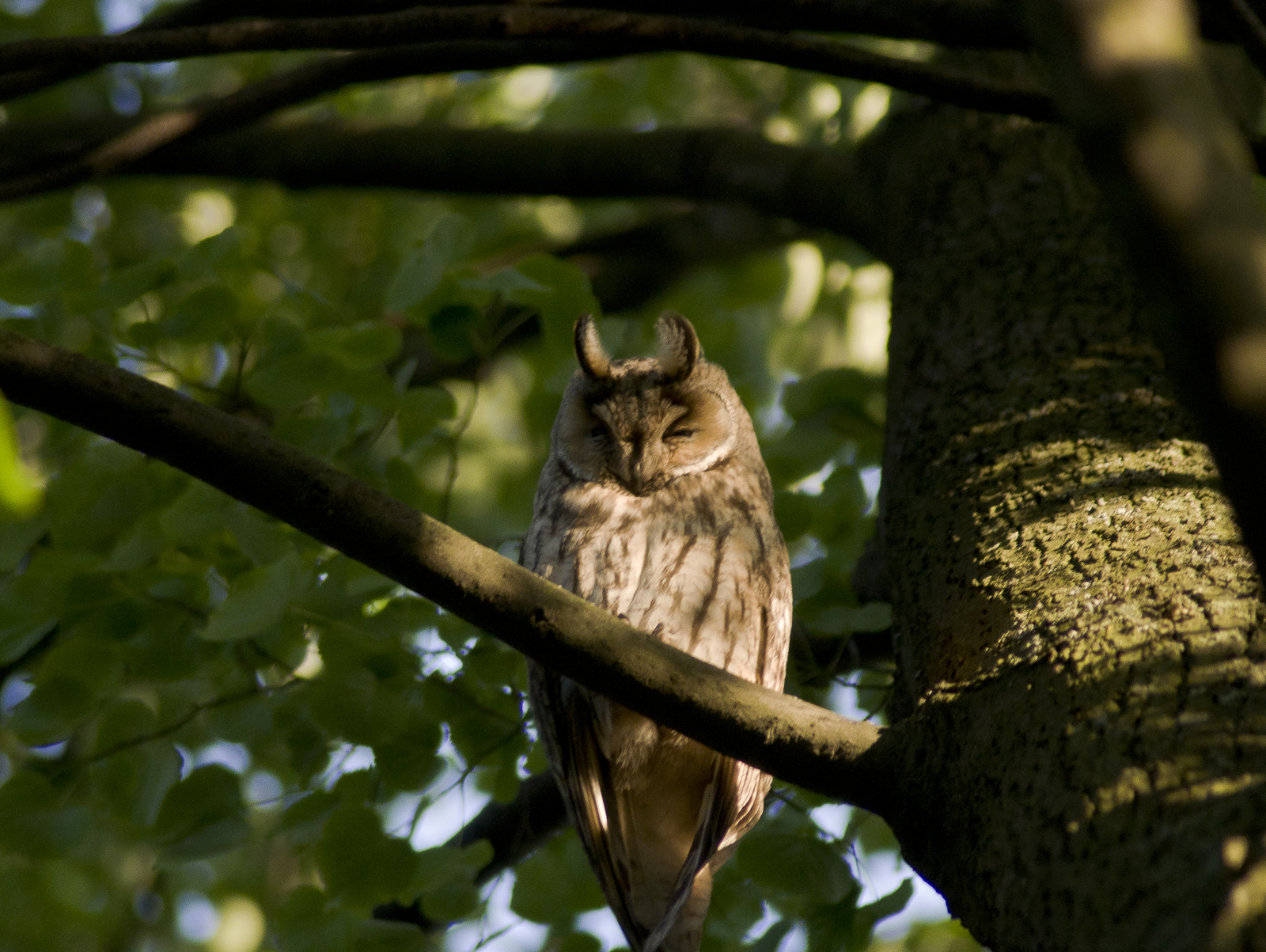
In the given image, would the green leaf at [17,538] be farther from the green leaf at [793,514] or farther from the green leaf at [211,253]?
the green leaf at [793,514]

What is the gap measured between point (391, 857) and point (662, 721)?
3.24ft

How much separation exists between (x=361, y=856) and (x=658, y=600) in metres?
0.79

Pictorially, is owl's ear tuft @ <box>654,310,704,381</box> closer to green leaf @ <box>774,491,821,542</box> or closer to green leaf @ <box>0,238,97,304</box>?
green leaf @ <box>774,491,821,542</box>

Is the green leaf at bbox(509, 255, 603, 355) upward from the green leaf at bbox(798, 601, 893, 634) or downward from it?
upward

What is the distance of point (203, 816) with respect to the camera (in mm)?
2348

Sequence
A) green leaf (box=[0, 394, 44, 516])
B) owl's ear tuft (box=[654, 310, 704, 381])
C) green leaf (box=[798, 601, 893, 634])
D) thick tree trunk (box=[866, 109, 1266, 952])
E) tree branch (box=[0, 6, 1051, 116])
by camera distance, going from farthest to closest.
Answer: owl's ear tuft (box=[654, 310, 704, 381]) → green leaf (box=[798, 601, 893, 634]) → tree branch (box=[0, 6, 1051, 116]) → thick tree trunk (box=[866, 109, 1266, 952]) → green leaf (box=[0, 394, 44, 516])

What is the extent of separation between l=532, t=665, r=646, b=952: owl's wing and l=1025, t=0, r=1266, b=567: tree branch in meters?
1.70

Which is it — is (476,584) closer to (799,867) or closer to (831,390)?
(799,867)

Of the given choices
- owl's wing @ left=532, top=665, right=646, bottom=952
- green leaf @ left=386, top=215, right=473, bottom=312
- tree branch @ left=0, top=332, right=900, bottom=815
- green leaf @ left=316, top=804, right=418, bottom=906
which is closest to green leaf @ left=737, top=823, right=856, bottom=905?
owl's wing @ left=532, top=665, right=646, bottom=952

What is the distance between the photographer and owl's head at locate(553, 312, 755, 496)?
100 inches

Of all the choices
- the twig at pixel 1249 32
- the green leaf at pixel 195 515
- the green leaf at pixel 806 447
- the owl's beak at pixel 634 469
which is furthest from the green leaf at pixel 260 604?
the twig at pixel 1249 32

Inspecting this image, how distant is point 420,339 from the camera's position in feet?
13.1

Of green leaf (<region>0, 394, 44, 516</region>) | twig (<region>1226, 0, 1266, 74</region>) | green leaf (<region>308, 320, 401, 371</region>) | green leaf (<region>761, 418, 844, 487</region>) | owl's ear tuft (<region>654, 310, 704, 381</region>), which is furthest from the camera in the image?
green leaf (<region>761, 418, 844, 487</region>)

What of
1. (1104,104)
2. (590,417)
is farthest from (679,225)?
(1104,104)
